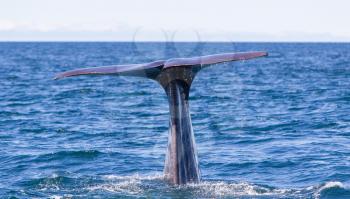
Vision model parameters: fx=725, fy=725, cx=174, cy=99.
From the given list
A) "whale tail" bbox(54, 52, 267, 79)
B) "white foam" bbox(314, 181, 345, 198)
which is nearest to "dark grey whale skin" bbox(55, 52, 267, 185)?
"whale tail" bbox(54, 52, 267, 79)

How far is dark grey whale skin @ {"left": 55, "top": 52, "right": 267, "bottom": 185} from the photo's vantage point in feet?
42.5

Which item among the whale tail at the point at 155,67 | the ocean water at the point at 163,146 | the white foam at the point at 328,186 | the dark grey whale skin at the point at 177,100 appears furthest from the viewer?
the ocean water at the point at 163,146

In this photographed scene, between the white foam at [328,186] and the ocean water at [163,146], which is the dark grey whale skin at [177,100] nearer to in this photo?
the ocean water at [163,146]

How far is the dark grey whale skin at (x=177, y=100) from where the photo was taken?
1295 centimetres

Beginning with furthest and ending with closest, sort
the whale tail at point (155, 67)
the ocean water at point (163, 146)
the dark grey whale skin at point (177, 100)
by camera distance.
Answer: the ocean water at point (163, 146), the dark grey whale skin at point (177, 100), the whale tail at point (155, 67)

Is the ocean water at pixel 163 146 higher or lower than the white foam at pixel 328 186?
higher

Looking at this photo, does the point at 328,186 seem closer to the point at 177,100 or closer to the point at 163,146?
the point at 177,100

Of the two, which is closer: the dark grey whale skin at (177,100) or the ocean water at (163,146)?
the dark grey whale skin at (177,100)

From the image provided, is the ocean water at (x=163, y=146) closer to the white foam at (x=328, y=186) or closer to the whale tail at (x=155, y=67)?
the white foam at (x=328, y=186)

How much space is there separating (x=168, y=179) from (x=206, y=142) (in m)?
7.31

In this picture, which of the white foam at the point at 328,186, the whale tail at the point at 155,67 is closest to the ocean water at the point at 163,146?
the white foam at the point at 328,186

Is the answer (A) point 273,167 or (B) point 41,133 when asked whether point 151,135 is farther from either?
(A) point 273,167

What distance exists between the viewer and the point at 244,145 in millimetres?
20297

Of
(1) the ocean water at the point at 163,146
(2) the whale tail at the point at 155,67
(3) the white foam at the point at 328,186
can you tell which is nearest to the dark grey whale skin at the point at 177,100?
(2) the whale tail at the point at 155,67
